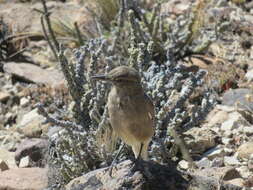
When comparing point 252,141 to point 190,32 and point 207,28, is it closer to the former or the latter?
point 190,32

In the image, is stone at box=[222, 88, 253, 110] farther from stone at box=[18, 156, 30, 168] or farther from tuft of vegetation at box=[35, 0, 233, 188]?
stone at box=[18, 156, 30, 168]

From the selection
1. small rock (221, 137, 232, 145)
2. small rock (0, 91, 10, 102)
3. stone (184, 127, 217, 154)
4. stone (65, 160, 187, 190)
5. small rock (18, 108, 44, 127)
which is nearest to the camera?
stone (65, 160, 187, 190)

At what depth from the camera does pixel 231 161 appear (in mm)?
6504

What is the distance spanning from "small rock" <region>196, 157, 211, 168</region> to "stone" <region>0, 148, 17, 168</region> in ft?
6.84

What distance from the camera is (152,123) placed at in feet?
17.1

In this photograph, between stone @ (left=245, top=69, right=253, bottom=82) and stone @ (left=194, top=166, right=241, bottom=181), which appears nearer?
stone @ (left=194, top=166, right=241, bottom=181)

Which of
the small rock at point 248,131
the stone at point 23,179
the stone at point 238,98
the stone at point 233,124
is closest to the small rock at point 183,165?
the stone at point 233,124

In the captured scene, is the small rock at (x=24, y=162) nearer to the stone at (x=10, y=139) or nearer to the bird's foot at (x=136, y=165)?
the stone at (x=10, y=139)

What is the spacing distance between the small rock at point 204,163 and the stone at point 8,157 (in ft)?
6.84

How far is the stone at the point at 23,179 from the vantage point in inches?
246

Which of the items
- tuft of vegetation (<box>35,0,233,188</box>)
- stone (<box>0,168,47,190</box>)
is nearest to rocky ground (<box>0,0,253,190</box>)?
stone (<box>0,168,47,190</box>)

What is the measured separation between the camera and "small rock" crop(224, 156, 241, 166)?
6453 mm

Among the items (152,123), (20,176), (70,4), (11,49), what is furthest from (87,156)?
(70,4)

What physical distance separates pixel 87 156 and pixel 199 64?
9.85ft
